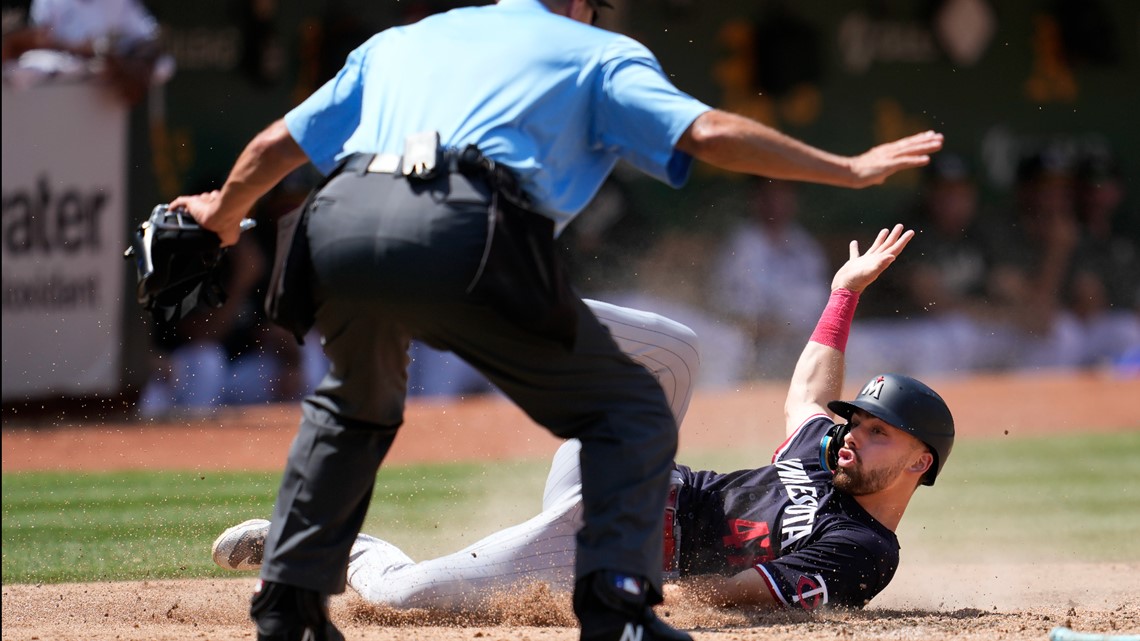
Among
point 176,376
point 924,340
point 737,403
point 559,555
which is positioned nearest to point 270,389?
point 176,376

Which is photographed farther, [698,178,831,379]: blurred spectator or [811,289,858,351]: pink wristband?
[698,178,831,379]: blurred spectator

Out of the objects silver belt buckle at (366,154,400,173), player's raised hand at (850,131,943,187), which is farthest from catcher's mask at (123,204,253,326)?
player's raised hand at (850,131,943,187)

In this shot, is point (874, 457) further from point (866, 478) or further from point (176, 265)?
A: point (176, 265)

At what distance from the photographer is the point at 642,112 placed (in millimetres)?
3270

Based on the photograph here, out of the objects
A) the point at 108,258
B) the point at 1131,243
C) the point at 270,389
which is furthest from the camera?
the point at 1131,243

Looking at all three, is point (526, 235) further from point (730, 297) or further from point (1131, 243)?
point (1131, 243)

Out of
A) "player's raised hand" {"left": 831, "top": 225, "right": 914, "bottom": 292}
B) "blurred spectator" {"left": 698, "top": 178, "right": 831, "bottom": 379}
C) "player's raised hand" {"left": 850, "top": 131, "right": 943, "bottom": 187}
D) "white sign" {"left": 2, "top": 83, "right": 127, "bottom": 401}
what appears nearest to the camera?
"player's raised hand" {"left": 850, "top": 131, "right": 943, "bottom": 187}

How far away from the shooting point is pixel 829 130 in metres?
14.5

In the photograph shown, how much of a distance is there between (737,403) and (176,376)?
465 centimetres

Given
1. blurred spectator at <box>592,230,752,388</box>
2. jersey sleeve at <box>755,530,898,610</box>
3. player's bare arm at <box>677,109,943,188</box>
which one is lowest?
blurred spectator at <box>592,230,752,388</box>

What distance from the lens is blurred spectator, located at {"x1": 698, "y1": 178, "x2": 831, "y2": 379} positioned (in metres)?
12.5

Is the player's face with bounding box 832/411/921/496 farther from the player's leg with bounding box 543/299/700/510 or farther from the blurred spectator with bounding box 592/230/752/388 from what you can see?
the blurred spectator with bounding box 592/230/752/388

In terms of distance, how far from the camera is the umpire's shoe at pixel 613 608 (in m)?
3.24

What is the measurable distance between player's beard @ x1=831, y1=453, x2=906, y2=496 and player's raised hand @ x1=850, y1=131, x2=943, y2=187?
1.52m
